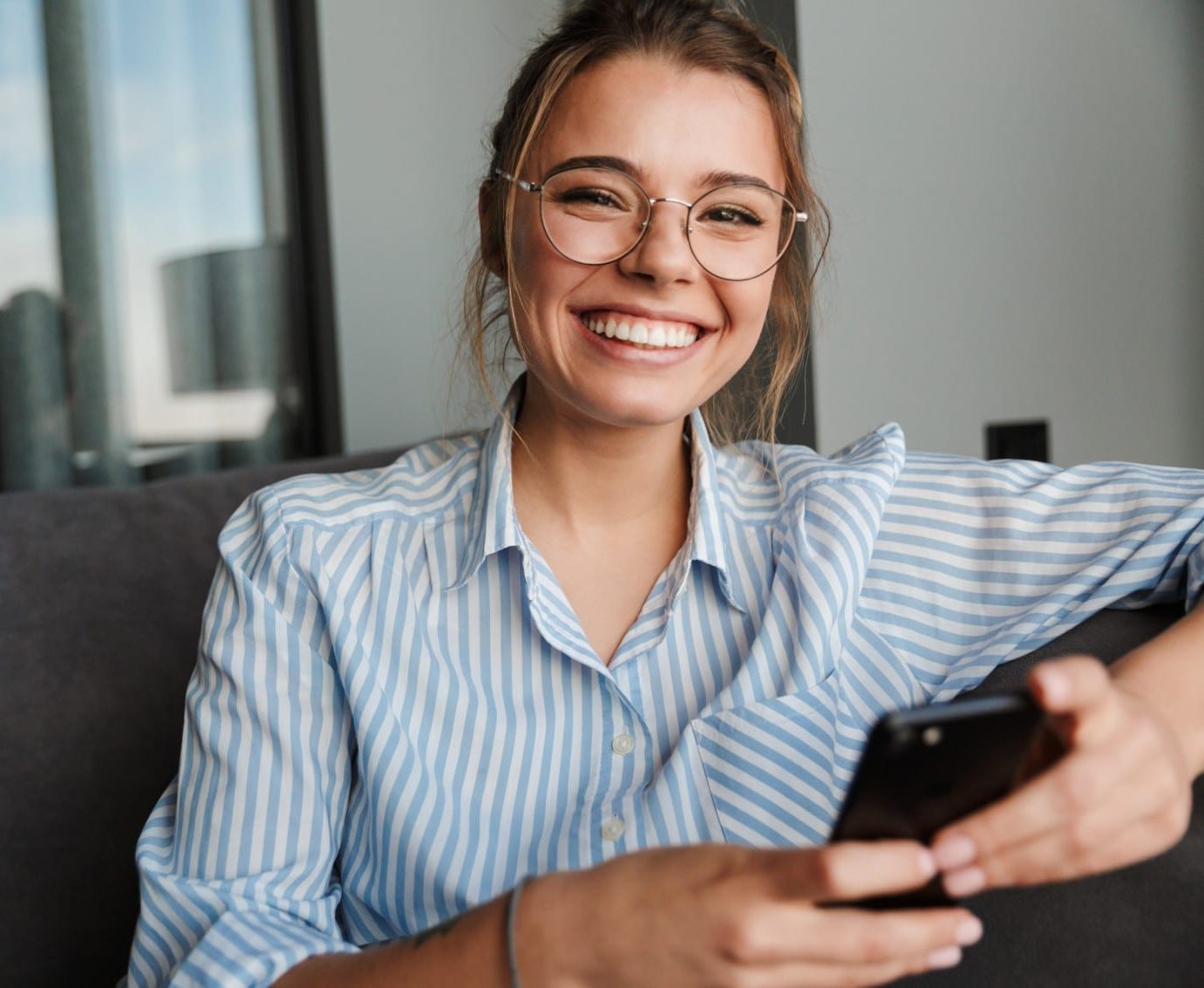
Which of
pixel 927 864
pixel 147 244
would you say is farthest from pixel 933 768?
pixel 147 244

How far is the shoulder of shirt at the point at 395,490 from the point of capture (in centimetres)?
108

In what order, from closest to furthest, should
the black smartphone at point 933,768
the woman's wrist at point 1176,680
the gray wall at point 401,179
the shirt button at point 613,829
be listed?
the black smartphone at point 933,768
the woman's wrist at point 1176,680
the shirt button at point 613,829
the gray wall at point 401,179

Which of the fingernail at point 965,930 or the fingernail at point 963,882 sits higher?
the fingernail at point 963,882

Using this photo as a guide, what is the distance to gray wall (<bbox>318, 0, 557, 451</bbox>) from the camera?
8.75 ft

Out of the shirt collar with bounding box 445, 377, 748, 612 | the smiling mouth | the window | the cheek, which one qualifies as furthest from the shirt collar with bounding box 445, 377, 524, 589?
the window

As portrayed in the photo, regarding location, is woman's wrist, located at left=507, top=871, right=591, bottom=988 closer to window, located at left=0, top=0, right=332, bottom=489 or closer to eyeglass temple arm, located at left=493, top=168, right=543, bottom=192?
eyeglass temple arm, located at left=493, top=168, right=543, bottom=192

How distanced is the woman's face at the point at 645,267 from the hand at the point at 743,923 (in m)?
0.56

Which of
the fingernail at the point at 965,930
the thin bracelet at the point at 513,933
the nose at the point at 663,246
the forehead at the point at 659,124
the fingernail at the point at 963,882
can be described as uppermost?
the forehead at the point at 659,124

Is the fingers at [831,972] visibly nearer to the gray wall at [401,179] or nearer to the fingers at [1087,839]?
the fingers at [1087,839]

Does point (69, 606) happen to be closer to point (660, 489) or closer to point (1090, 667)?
point (660, 489)

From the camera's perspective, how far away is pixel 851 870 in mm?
558

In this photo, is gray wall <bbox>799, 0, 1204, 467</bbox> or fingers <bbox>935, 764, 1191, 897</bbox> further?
gray wall <bbox>799, 0, 1204, 467</bbox>

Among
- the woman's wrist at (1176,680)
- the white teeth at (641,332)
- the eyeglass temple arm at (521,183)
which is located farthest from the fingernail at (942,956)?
the eyeglass temple arm at (521,183)

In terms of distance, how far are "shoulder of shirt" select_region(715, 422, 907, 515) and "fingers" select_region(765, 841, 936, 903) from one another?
2.05ft
